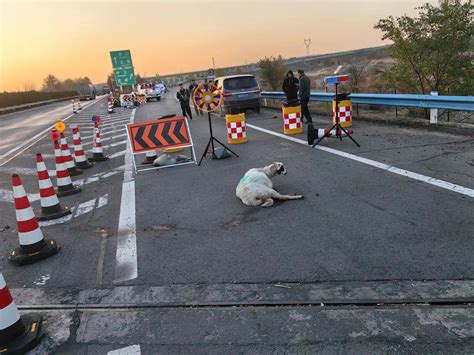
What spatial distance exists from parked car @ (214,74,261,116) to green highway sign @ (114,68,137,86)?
37.4m

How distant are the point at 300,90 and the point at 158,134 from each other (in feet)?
19.4

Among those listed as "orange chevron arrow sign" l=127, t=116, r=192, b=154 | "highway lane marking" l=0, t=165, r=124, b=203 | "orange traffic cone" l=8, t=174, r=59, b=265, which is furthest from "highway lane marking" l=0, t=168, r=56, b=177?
"orange traffic cone" l=8, t=174, r=59, b=265

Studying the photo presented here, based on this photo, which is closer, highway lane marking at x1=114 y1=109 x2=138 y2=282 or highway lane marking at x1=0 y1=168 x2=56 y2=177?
highway lane marking at x1=114 y1=109 x2=138 y2=282

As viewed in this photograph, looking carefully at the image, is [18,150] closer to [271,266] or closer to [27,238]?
[27,238]

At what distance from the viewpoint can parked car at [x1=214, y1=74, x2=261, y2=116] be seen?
1877cm

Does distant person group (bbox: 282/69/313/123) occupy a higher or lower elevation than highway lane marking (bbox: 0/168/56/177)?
higher

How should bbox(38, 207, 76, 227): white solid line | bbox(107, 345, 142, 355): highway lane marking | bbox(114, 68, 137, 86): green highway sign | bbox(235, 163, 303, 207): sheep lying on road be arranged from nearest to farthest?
bbox(107, 345, 142, 355): highway lane marking, bbox(235, 163, 303, 207): sheep lying on road, bbox(38, 207, 76, 227): white solid line, bbox(114, 68, 137, 86): green highway sign

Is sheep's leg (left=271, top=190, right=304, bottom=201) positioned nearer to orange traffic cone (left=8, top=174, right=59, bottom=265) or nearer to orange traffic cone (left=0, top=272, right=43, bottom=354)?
orange traffic cone (left=8, top=174, right=59, bottom=265)

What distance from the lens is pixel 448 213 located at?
17.1ft

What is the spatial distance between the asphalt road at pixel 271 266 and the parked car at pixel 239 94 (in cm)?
1115

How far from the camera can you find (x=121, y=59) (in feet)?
176

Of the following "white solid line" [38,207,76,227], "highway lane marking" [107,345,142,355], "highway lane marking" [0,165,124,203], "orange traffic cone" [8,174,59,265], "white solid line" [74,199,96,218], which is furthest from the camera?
"highway lane marking" [0,165,124,203]

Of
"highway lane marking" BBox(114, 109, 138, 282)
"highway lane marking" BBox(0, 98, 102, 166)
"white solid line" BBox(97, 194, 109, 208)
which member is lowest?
"highway lane marking" BBox(114, 109, 138, 282)

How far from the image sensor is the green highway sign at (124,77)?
53.2 meters
